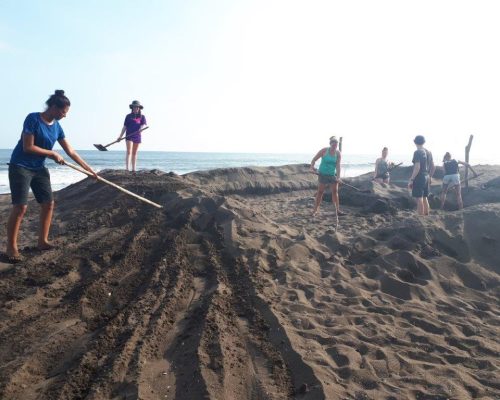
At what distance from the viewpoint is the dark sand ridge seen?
277 cm

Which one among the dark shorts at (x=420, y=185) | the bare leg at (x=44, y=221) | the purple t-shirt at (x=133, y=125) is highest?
the purple t-shirt at (x=133, y=125)

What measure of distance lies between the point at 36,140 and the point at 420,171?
6318 millimetres

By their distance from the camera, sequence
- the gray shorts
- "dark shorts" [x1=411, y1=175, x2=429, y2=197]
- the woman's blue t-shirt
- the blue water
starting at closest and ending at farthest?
the woman's blue t-shirt, "dark shorts" [x1=411, y1=175, x2=429, y2=197], the gray shorts, the blue water

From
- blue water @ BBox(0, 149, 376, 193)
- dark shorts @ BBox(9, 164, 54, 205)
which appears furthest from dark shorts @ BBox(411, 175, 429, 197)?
blue water @ BBox(0, 149, 376, 193)

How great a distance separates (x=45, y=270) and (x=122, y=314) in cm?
134

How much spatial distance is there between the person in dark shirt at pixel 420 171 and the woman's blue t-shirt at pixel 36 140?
19.6 feet

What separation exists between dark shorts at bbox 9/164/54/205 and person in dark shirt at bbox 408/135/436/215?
237 inches

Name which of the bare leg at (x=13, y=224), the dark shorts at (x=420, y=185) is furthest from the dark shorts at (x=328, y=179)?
the bare leg at (x=13, y=224)

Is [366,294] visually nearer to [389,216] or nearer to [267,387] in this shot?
[267,387]

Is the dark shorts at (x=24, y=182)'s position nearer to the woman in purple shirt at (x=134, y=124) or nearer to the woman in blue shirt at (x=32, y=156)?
the woman in blue shirt at (x=32, y=156)

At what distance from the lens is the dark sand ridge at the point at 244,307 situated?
2773 mm

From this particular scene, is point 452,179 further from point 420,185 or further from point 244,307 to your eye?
point 244,307

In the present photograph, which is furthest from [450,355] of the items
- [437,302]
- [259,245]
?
[259,245]

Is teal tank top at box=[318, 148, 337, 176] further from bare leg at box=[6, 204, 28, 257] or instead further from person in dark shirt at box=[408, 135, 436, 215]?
bare leg at box=[6, 204, 28, 257]
